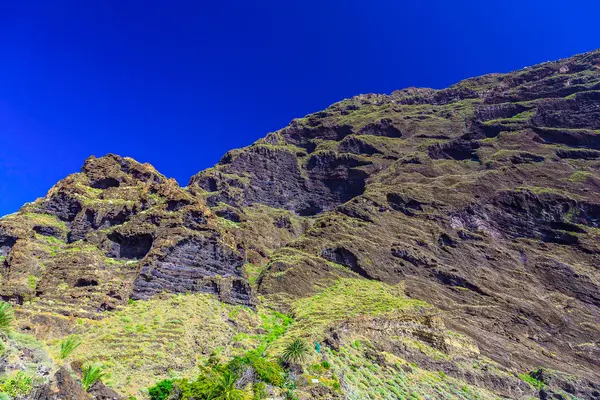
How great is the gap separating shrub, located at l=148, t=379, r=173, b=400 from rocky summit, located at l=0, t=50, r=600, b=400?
3.4 inches

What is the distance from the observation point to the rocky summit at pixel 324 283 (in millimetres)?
35688

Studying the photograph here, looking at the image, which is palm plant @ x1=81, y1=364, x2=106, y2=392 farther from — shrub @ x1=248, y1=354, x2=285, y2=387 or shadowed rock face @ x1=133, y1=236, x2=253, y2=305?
shadowed rock face @ x1=133, y1=236, x2=253, y2=305

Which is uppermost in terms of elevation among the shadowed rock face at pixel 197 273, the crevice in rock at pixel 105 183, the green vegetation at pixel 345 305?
the crevice in rock at pixel 105 183

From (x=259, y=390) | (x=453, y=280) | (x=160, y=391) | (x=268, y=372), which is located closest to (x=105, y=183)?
(x=160, y=391)

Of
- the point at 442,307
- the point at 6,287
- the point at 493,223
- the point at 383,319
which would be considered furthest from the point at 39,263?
the point at 493,223

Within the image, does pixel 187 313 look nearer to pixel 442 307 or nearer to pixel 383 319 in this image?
pixel 383 319

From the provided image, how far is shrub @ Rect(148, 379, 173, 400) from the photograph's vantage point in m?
30.1

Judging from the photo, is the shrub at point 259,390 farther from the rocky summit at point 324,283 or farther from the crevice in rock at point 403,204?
the crevice in rock at point 403,204

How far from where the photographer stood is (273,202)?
116438 mm

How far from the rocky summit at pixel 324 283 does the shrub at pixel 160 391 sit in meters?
0.09

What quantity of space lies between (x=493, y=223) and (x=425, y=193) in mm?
13616

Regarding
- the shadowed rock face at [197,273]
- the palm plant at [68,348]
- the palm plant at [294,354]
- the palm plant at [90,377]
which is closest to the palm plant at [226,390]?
the palm plant at [294,354]

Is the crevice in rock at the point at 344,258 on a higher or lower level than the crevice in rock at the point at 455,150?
lower

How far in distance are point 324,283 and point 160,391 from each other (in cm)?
3600
